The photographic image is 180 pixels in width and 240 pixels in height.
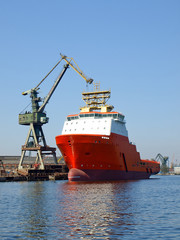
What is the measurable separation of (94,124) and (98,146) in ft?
27.0

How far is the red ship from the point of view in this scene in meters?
60.0

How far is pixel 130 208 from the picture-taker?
94.4 feet

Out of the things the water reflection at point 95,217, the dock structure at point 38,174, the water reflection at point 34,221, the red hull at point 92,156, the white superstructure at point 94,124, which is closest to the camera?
the water reflection at point 34,221

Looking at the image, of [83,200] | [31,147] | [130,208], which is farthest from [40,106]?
[130,208]

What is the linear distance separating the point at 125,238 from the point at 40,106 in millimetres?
84664

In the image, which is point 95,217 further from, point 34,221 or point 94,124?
point 94,124

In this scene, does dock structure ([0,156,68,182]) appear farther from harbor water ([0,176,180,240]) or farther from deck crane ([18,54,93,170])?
harbor water ([0,176,180,240])

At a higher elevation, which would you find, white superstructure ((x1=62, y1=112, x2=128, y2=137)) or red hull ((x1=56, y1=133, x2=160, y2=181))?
white superstructure ((x1=62, y1=112, x2=128, y2=137))

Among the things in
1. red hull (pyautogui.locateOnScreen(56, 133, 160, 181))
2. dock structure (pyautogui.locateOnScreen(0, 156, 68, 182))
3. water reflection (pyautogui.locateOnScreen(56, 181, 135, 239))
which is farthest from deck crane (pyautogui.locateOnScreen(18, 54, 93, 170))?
water reflection (pyautogui.locateOnScreen(56, 181, 135, 239))

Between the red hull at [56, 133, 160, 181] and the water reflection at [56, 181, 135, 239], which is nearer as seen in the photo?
the water reflection at [56, 181, 135, 239]

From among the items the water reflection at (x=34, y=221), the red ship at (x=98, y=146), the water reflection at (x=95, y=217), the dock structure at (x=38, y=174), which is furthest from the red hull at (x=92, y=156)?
the water reflection at (x=34, y=221)

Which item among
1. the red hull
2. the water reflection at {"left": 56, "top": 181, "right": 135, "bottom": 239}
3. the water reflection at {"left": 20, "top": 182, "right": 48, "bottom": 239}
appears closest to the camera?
the water reflection at {"left": 20, "top": 182, "right": 48, "bottom": 239}

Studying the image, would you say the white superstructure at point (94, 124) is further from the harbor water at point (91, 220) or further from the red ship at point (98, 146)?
the harbor water at point (91, 220)

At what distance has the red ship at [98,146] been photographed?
197ft
